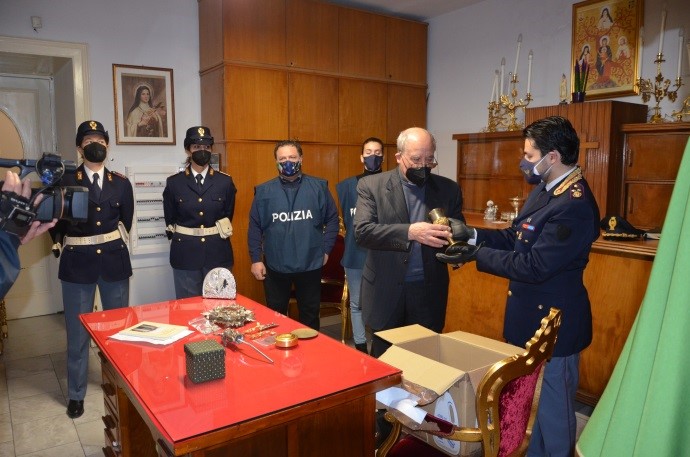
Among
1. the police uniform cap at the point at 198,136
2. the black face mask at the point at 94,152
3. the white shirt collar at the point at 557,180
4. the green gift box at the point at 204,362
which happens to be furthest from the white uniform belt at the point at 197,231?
the white shirt collar at the point at 557,180

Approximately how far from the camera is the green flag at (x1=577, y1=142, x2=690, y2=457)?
1.47 feet

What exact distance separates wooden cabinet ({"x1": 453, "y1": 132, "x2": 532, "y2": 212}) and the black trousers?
188 centimetres

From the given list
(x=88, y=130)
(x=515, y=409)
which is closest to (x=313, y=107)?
(x=88, y=130)

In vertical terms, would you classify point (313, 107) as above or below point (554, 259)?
above

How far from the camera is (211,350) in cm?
159

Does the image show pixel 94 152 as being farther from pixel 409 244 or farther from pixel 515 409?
pixel 515 409

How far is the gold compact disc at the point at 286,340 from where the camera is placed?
1.90m

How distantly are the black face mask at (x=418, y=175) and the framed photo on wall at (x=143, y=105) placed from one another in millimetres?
2903

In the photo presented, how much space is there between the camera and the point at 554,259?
196 centimetres

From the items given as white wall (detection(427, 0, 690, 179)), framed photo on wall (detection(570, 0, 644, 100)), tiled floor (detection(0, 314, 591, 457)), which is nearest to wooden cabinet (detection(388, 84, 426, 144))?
white wall (detection(427, 0, 690, 179))

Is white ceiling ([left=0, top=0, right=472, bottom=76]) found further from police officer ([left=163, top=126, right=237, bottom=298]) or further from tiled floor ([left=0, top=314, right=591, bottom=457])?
tiled floor ([left=0, top=314, right=591, bottom=457])

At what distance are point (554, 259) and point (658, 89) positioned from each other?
2.48m

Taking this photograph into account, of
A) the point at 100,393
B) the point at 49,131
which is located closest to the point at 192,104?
the point at 49,131

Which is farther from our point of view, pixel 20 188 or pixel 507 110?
pixel 507 110
